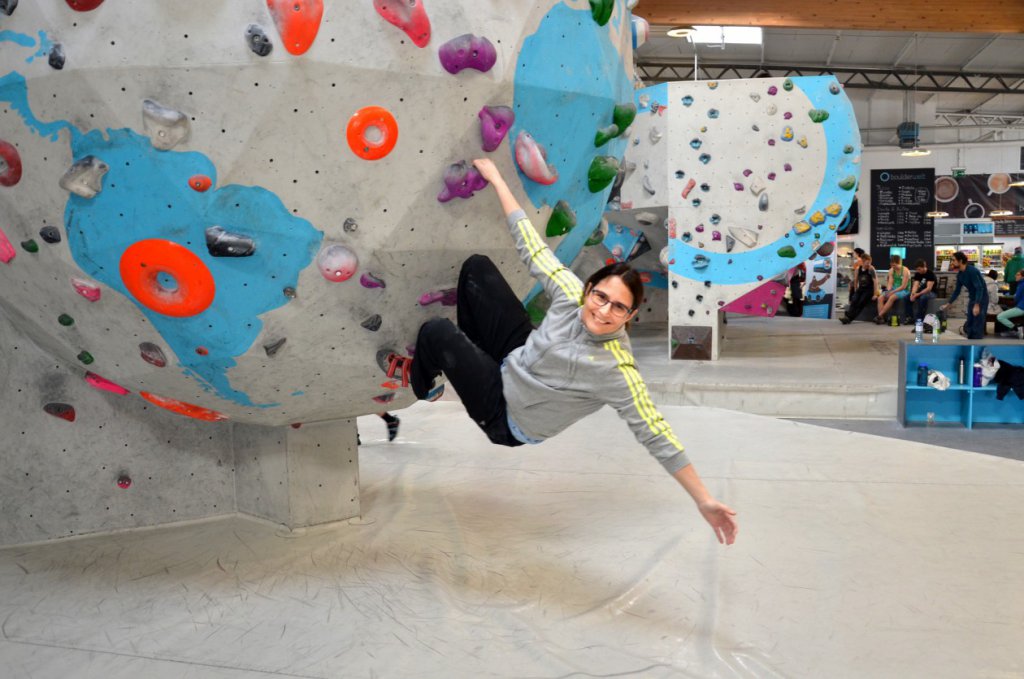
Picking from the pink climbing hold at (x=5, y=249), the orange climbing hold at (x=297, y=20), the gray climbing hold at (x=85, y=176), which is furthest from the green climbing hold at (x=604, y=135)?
the pink climbing hold at (x=5, y=249)

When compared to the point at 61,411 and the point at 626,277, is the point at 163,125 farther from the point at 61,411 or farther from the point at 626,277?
the point at 61,411

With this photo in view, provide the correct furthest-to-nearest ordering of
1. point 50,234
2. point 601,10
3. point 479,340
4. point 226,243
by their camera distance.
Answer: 1. point 479,340
2. point 601,10
3. point 50,234
4. point 226,243

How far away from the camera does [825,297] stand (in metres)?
17.4

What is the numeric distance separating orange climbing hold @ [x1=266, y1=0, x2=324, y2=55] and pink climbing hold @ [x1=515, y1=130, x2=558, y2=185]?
75cm

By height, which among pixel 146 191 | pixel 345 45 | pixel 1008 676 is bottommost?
pixel 1008 676

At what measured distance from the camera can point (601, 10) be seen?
307cm

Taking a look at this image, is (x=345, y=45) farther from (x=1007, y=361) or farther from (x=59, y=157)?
(x=1007, y=361)

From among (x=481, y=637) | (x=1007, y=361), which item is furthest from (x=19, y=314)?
(x=1007, y=361)

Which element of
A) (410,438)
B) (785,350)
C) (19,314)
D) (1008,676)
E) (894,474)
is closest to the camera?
(1008,676)

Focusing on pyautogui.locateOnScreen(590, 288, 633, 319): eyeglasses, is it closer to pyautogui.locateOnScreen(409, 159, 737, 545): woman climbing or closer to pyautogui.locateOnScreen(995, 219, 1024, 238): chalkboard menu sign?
pyautogui.locateOnScreen(409, 159, 737, 545): woman climbing

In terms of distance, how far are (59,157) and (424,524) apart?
7.75 ft

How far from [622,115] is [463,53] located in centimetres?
82

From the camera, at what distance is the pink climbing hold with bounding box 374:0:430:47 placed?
8.39ft

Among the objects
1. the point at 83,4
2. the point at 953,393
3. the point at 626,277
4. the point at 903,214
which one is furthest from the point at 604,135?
the point at 903,214
